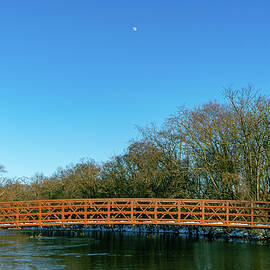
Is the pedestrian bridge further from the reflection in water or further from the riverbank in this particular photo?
the reflection in water

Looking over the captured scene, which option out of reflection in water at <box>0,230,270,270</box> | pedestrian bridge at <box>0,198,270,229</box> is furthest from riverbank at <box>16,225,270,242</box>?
reflection in water at <box>0,230,270,270</box>

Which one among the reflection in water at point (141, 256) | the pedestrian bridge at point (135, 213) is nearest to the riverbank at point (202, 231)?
the pedestrian bridge at point (135, 213)

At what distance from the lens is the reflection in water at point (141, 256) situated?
51.9 feet

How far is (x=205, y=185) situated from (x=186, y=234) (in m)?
4.29

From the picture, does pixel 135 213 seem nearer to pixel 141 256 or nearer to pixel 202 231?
pixel 141 256

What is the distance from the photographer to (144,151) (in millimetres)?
32531

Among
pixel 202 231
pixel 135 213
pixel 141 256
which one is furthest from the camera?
pixel 202 231

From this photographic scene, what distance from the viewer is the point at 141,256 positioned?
60.7 feet

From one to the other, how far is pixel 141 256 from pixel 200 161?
1130 centimetres

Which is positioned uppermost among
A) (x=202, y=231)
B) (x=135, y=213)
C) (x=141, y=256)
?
(x=135, y=213)

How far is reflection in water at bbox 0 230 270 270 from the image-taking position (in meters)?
15.8

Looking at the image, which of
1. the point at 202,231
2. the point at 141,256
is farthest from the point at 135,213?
the point at 202,231

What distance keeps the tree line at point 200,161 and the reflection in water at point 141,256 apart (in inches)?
182

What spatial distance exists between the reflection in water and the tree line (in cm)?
462
